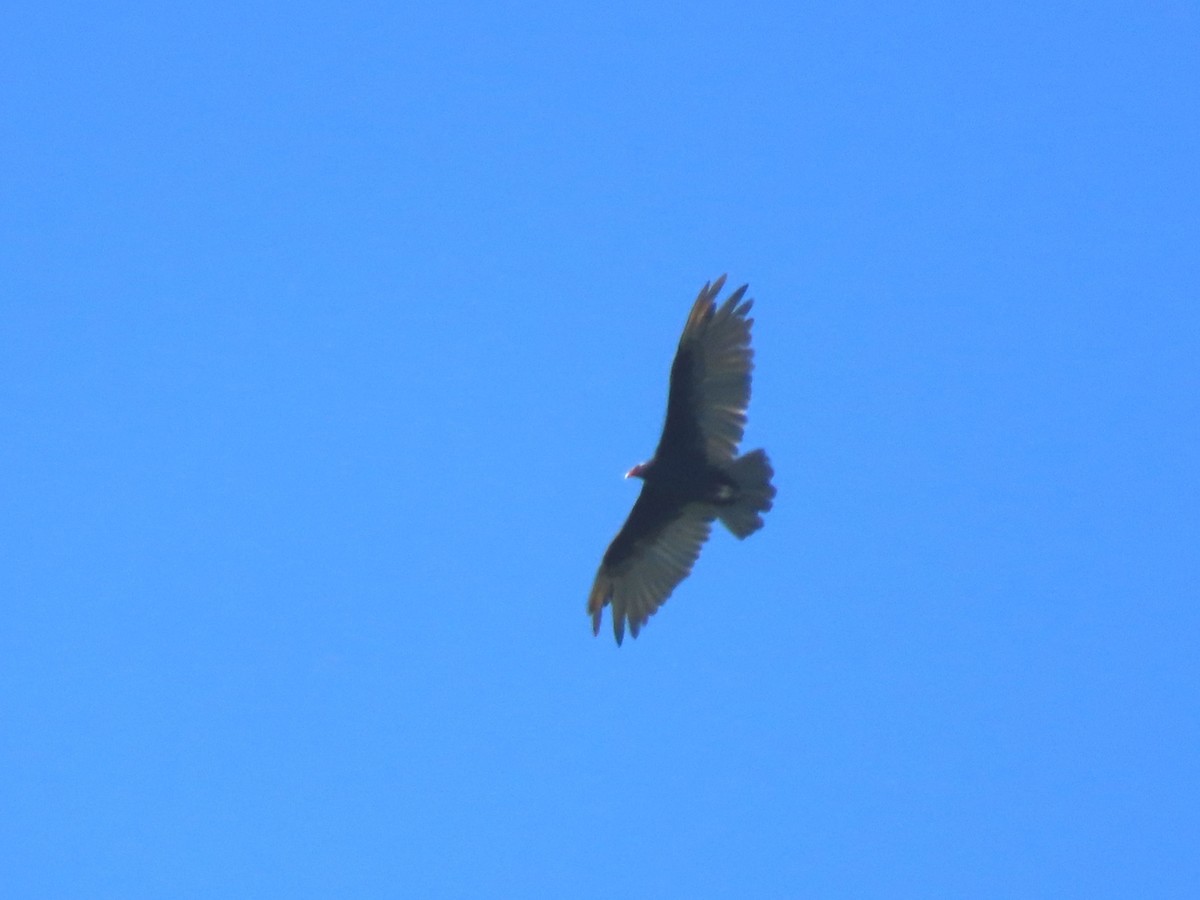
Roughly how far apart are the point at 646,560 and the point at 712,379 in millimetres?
1889

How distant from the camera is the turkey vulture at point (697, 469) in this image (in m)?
12.3

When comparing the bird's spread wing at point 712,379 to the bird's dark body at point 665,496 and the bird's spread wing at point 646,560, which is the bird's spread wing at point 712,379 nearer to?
the bird's dark body at point 665,496

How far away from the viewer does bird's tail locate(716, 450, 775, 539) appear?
40.9 feet

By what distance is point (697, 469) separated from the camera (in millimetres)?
12688

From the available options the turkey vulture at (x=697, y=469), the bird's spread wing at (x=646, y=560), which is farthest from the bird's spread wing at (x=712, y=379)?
the bird's spread wing at (x=646, y=560)

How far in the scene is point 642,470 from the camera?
42.3 ft

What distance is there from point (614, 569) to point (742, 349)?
2.36 meters

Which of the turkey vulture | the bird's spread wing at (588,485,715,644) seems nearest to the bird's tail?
the turkey vulture

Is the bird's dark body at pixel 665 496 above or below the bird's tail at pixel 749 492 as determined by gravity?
above

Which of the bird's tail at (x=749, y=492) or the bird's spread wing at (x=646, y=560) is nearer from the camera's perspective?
the bird's tail at (x=749, y=492)

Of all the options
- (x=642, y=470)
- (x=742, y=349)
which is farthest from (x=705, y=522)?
(x=742, y=349)

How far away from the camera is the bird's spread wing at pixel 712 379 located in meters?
12.3

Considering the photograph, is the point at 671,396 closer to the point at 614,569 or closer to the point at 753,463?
the point at 753,463

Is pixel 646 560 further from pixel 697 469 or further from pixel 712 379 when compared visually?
pixel 712 379
